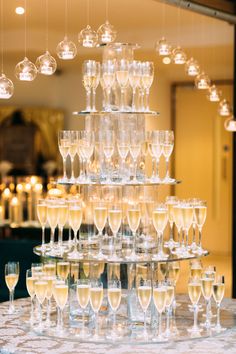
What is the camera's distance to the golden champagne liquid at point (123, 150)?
4219 millimetres

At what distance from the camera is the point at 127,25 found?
30.0 ft

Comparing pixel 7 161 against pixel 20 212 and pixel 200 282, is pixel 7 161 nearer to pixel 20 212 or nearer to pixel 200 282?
pixel 20 212

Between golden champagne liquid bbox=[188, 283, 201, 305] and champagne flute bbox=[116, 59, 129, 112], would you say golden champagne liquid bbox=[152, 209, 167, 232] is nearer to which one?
golden champagne liquid bbox=[188, 283, 201, 305]

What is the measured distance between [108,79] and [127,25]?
16.5 feet

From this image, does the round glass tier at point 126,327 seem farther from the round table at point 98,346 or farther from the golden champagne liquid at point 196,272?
the golden champagne liquid at point 196,272

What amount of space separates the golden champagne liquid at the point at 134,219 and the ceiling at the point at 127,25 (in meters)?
3.84

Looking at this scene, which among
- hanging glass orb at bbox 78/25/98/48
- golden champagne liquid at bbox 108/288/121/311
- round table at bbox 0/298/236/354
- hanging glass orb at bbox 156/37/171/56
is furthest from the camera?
hanging glass orb at bbox 156/37/171/56

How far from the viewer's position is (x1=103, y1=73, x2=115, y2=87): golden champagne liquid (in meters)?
4.27

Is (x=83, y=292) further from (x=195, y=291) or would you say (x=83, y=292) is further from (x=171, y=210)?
(x=171, y=210)

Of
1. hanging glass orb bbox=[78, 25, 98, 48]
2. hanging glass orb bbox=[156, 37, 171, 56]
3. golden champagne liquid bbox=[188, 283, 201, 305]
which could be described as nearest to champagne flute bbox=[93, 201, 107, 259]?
golden champagne liquid bbox=[188, 283, 201, 305]

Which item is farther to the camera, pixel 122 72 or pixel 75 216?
pixel 122 72

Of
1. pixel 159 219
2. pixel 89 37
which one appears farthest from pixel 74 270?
pixel 89 37

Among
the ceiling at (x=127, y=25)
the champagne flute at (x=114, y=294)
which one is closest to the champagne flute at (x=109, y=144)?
the champagne flute at (x=114, y=294)

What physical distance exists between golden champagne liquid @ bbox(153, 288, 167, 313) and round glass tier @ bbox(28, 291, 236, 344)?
5.9 inches
